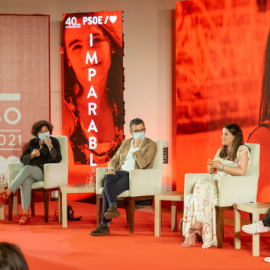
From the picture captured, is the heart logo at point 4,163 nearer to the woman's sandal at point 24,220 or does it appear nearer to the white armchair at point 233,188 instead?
the woman's sandal at point 24,220

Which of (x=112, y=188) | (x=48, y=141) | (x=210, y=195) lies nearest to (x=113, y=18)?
(x=48, y=141)

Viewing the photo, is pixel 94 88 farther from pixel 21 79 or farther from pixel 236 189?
pixel 236 189

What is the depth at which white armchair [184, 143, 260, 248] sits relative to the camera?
11.5 feet

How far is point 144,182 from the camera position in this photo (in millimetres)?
4137

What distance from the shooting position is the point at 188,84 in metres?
5.16

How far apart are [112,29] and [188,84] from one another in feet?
→ 4.92

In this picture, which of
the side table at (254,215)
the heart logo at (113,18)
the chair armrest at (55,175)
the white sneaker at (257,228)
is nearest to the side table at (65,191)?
the chair armrest at (55,175)

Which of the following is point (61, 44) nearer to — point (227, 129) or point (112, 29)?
point (112, 29)

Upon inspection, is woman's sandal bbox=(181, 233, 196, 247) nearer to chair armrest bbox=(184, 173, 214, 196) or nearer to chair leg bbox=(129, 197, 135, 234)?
chair armrest bbox=(184, 173, 214, 196)

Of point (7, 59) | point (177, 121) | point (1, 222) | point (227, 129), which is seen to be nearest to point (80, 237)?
point (1, 222)

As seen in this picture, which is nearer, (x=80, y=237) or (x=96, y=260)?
(x=96, y=260)

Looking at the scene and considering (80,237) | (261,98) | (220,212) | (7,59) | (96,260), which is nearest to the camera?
(96,260)

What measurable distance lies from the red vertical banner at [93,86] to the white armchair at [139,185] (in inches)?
62.4

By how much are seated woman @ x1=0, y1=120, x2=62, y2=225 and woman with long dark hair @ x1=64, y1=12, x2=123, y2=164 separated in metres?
1.08
